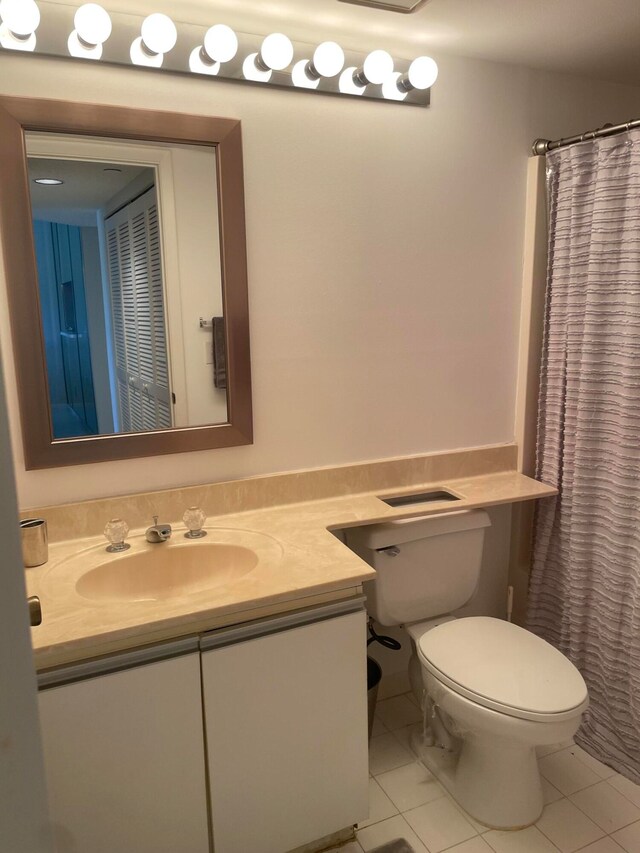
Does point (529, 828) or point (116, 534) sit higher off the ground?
point (116, 534)

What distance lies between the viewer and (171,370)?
1.63 meters

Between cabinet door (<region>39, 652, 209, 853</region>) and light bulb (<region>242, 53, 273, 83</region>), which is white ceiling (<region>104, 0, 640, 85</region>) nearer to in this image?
light bulb (<region>242, 53, 273, 83</region>)

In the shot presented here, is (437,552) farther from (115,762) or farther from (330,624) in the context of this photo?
(115,762)

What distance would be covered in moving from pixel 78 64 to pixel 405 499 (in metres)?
1.47

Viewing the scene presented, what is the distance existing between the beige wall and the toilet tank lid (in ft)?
0.86

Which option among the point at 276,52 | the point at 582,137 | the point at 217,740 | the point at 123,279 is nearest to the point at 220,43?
the point at 276,52

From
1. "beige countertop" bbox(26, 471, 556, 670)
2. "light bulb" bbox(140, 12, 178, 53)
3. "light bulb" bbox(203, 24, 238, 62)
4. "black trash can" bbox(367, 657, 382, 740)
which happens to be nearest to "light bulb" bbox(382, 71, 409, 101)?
"light bulb" bbox(203, 24, 238, 62)

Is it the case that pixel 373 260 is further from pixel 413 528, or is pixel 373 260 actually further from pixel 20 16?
pixel 20 16

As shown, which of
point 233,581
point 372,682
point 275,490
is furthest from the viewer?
point 372,682

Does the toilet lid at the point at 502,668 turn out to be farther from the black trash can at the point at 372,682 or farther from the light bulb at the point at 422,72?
the light bulb at the point at 422,72

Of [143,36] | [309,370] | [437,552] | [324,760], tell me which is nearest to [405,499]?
[437,552]

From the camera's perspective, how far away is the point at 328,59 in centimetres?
162

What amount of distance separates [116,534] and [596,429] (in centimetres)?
142

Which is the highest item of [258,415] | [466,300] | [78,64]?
[78,64]
